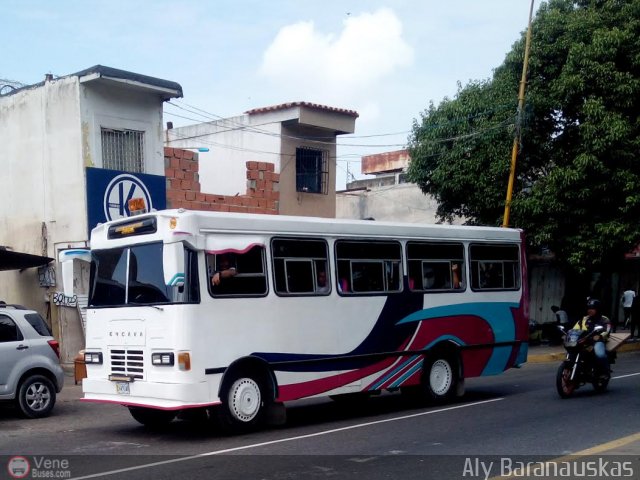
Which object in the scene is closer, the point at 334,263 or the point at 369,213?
the point at 334,263

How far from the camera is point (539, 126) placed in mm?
23328

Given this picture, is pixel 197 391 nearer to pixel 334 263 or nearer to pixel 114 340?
pixel 114 340

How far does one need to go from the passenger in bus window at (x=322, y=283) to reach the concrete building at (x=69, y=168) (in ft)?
26.1

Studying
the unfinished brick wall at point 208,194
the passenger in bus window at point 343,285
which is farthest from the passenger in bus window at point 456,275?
the unfinished brick wall at point 208,194

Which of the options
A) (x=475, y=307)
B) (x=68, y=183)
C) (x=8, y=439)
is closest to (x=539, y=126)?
(x=475, y=307)

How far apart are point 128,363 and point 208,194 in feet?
35.4

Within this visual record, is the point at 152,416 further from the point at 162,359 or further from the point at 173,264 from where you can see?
the point at 173,264

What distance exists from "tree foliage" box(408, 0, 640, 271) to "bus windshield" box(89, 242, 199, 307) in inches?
545

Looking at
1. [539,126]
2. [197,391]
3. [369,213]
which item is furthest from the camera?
[369,213]

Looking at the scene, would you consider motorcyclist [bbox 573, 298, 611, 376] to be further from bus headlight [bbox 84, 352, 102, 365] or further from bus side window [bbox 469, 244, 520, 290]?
bus headlight [bbox 84, 352, 102, 365]

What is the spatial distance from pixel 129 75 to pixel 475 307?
32.4 ft

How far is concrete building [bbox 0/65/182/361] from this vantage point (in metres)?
18.3

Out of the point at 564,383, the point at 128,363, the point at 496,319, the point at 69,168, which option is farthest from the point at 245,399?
the point at 69,168

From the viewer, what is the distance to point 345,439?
10.1 m
